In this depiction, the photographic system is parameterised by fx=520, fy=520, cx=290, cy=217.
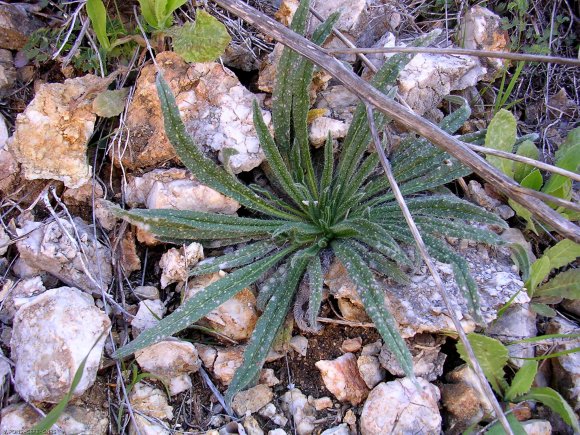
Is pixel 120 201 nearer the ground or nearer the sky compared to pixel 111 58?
nearer the ground

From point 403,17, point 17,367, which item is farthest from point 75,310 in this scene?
point 403,17

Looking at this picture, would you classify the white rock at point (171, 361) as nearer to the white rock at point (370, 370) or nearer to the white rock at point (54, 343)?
the white rock at point (54, 343)

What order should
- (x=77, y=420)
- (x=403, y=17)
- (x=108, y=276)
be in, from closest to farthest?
1. (x=77, y=420)
2. (x=108, y=276)
3. (x=403, y=17)

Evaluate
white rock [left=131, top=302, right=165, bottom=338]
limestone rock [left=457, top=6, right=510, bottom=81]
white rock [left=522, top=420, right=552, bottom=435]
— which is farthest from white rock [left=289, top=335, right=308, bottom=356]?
limestone rock [left=457, top=6, right=510, bottom=81]

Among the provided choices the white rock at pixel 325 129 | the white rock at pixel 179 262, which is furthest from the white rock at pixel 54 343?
the white rock at pixel 325 129

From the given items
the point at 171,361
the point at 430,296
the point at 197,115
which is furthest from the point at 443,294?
the point at 197,115

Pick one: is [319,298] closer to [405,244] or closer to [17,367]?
[405,244]
